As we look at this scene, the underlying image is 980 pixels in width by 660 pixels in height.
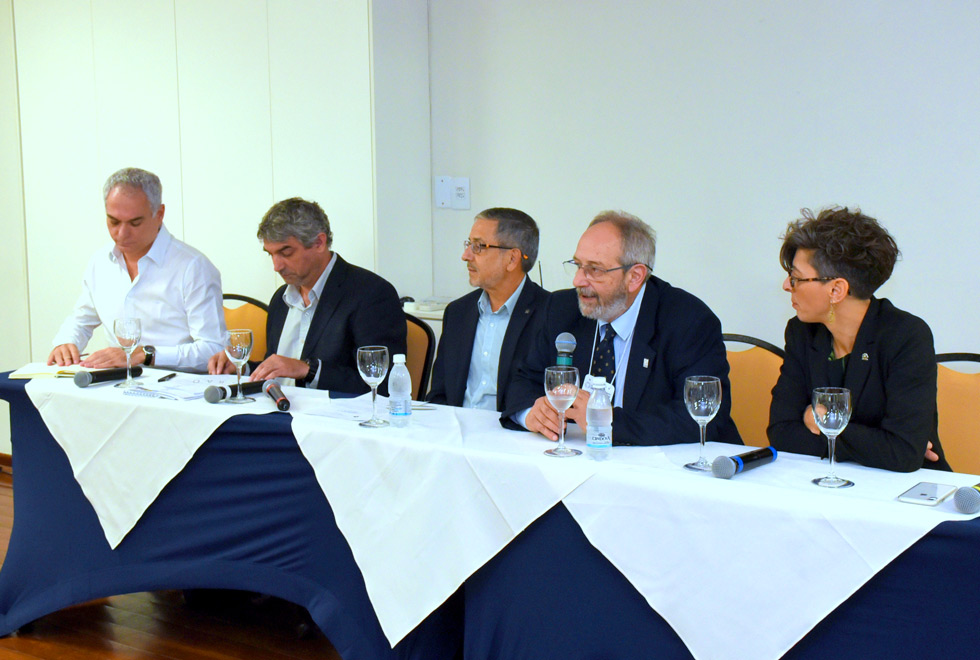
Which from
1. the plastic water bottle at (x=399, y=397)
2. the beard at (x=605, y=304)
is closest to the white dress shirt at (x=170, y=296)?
the plastic water bottle at (x=399, y=397)

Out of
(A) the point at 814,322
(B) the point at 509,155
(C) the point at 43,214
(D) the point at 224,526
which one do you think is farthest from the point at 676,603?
(C) the point at 43,214

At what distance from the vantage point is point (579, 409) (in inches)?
81.4

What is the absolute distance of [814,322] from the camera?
2.33m

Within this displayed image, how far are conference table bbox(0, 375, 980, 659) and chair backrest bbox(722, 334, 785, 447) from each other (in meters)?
1.06

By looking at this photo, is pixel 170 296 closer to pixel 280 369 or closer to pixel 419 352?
pixel 280 369

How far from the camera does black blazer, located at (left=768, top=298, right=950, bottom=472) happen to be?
6.08 feet

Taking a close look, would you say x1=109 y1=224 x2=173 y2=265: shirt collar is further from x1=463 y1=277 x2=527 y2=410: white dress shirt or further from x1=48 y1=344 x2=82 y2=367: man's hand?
x1=463 y1=277 x2=527 y2=410: white dress shirt

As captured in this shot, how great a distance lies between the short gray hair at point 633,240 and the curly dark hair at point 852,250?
A: 0.42 meters

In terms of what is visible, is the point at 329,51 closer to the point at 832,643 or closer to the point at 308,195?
the point at 308,195

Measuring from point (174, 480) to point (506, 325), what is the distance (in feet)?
3.96

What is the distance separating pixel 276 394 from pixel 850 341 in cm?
156

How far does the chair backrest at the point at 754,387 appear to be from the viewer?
9.70ft

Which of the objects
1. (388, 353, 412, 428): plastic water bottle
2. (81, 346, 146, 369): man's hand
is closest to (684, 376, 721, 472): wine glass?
(388, 353, 412, 428): plastic water bottle

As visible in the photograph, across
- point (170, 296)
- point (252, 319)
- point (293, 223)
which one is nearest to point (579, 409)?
point (293, 223)
